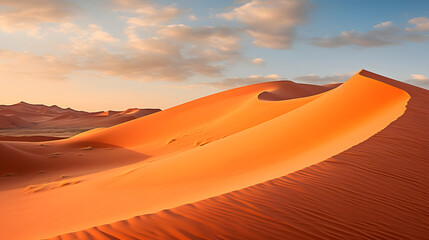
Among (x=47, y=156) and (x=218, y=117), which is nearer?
(x=47, y=156)

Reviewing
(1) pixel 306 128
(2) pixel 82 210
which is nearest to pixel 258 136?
(1) pixel 306 128

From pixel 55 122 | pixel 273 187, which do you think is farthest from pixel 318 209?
pixel 55 122

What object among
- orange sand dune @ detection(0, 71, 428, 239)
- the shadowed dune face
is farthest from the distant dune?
the shadowed dune face

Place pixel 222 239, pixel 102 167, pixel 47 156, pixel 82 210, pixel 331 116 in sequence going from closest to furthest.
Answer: pixel 222 239
pixel 82 210
pixel 331 116
pixel 102 167
pixel 47 156

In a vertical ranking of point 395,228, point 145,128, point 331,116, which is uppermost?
point 145,128

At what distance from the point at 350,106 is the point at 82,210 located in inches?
343

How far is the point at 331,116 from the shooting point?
10070 mm

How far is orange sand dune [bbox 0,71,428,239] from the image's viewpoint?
340 cm

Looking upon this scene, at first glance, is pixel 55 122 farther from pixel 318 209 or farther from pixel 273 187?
pixel 318 209

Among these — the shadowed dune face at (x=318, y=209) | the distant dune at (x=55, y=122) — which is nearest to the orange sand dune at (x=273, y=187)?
the shadowed dune face at (x=318, y=209)

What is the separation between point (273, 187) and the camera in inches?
168

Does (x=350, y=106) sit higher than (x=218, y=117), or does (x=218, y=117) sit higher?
(x=218, y=117)

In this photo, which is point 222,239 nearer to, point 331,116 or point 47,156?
point 331,116

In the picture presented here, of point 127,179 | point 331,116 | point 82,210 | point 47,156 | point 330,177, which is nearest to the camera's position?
point 330,177
